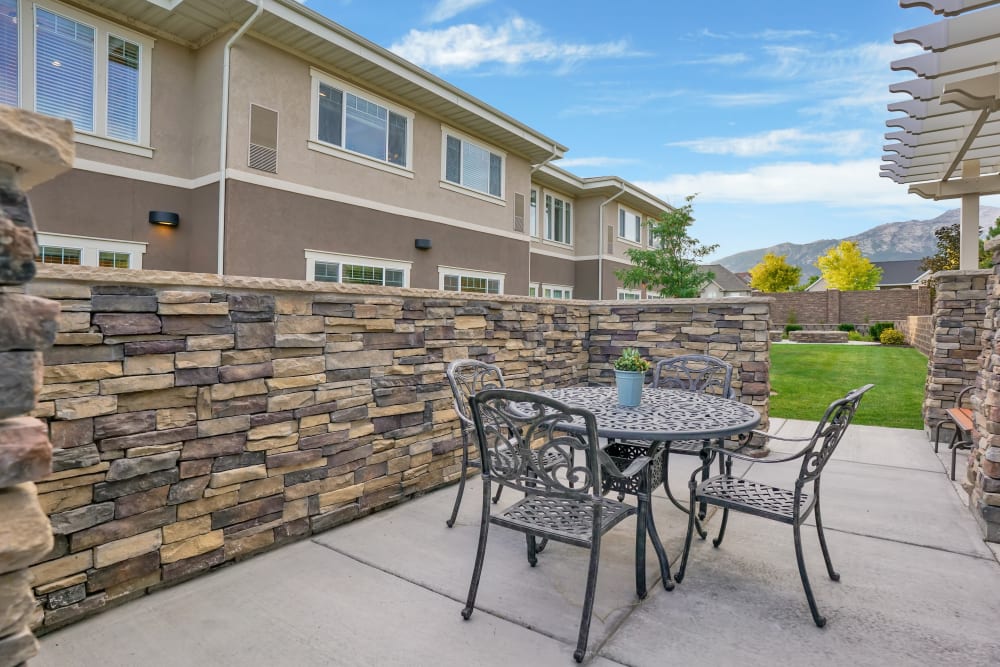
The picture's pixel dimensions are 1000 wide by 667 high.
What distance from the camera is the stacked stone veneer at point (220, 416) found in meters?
2.20

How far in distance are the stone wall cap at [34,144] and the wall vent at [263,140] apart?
21.5 feet

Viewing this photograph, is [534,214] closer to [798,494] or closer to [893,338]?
[798,494]

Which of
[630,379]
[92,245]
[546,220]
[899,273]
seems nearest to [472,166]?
[546,220]

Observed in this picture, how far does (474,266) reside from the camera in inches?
405

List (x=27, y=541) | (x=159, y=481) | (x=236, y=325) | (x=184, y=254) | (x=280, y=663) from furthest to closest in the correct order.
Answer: (x=184, y=254) < (x=236, y=325) < (x=159, y=481) < (x=280, y=663) < (x=27, y=541)

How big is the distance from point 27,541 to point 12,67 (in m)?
7.40

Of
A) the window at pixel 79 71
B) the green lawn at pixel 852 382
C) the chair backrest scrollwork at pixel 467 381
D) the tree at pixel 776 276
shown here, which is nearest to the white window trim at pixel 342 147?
the window at pixel 79 71

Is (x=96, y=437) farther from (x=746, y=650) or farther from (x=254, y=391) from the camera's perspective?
(x=746, y=650)

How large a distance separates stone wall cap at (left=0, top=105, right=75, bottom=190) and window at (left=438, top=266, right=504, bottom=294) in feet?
27.4

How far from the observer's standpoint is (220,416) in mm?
2656

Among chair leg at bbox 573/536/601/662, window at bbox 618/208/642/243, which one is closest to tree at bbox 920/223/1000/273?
window at bbox 618/208/642/243

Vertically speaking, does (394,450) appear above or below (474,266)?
below

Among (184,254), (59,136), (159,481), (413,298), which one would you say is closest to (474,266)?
(184,254)

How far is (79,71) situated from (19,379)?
7.35m
